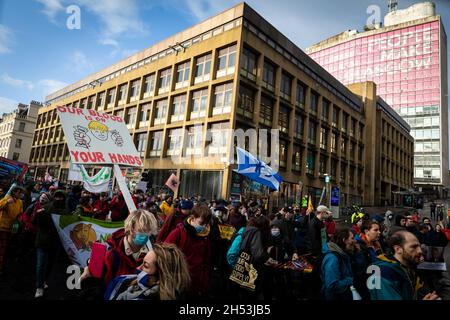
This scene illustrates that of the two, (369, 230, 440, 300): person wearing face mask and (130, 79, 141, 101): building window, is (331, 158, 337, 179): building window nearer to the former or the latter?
(130, 79, 141, 101): building window

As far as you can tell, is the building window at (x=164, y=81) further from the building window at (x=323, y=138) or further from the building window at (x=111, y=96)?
the building window at (x=323, y=138)

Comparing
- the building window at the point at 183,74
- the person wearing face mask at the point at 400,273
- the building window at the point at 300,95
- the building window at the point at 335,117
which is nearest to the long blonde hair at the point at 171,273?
the person wearing face mask at the point at 400,273

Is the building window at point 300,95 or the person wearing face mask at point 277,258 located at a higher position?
the building window at point 300,95

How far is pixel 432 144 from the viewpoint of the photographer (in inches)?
2763

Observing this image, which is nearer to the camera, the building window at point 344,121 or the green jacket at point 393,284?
the green jacket at point 393,284

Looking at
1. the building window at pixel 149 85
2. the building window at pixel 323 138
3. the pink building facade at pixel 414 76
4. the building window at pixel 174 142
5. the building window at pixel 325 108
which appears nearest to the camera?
the building window at pixel 174 142

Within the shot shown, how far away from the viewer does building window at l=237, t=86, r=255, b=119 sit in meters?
23.4

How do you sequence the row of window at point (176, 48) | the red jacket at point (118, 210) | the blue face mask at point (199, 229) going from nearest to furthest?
the blue face mask at point (199, 229)
the red jacket at point (118, 210)
the row of window at point (176, 48)

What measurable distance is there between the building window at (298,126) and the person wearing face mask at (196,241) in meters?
26.9

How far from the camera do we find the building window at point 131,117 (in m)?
32.3

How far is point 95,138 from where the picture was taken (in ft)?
16.6

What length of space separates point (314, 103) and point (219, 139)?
15.6m

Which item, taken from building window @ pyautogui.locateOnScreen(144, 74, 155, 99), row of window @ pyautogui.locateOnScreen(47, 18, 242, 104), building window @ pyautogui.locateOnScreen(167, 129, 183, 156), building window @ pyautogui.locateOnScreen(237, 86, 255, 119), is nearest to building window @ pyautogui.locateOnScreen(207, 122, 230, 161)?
building window @ pyautogui.locateOnScreen(237, 86, 255, 119)

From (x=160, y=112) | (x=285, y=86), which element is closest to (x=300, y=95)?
(x=285, y=86)
